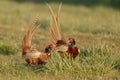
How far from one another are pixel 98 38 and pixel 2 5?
1066 centimetres

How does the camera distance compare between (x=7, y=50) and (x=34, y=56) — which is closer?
(x=34, y=56)

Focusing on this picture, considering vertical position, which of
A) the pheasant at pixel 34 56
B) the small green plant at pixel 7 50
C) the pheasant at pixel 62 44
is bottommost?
the small green plant at pixel 7 50

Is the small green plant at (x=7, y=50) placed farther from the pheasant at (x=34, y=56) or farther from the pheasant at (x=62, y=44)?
the pheasant at (x=34, y=56)

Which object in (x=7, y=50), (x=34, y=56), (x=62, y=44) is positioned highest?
(x=62, y=44)

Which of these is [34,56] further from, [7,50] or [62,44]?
[7,50]

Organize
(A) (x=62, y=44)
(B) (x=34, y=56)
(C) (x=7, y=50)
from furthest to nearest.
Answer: (C) (x=7, y=50), (A) (x=62, y=44), (B) (x=34, y=56)

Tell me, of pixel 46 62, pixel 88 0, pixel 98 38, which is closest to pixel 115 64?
pixel 46 62

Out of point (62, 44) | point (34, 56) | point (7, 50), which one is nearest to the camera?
point (34, 56)

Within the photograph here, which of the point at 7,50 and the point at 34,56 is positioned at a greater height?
→ the point at 34,56

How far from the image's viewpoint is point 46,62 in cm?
739

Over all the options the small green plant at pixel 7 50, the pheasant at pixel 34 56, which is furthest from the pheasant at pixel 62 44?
the small green plant at pixel 7 50

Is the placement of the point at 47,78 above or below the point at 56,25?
below

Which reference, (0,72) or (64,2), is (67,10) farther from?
(0,72)

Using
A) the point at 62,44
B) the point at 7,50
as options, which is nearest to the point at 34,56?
the point at 62,44
